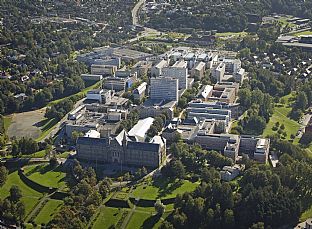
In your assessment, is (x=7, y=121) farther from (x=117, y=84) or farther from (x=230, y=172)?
(x=230, y=172)

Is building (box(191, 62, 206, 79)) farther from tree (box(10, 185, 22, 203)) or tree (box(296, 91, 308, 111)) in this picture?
tree (box(10, 185, 22, 203))

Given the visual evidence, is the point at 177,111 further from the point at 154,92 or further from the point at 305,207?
the point at 305,207

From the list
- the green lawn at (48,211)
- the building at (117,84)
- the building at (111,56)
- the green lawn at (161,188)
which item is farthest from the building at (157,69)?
the green lawn at (48,211)

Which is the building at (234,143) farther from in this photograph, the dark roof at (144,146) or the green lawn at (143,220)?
the green lawn at (143,220)

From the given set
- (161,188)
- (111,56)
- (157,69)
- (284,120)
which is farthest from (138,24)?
(161,188)

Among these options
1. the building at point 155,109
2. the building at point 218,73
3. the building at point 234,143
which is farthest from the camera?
the building at point 218,73

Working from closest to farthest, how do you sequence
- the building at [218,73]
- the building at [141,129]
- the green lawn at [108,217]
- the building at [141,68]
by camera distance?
the green lawn at [108,217], the building at [141,129], the building at [218,73], the building at [141,68]
